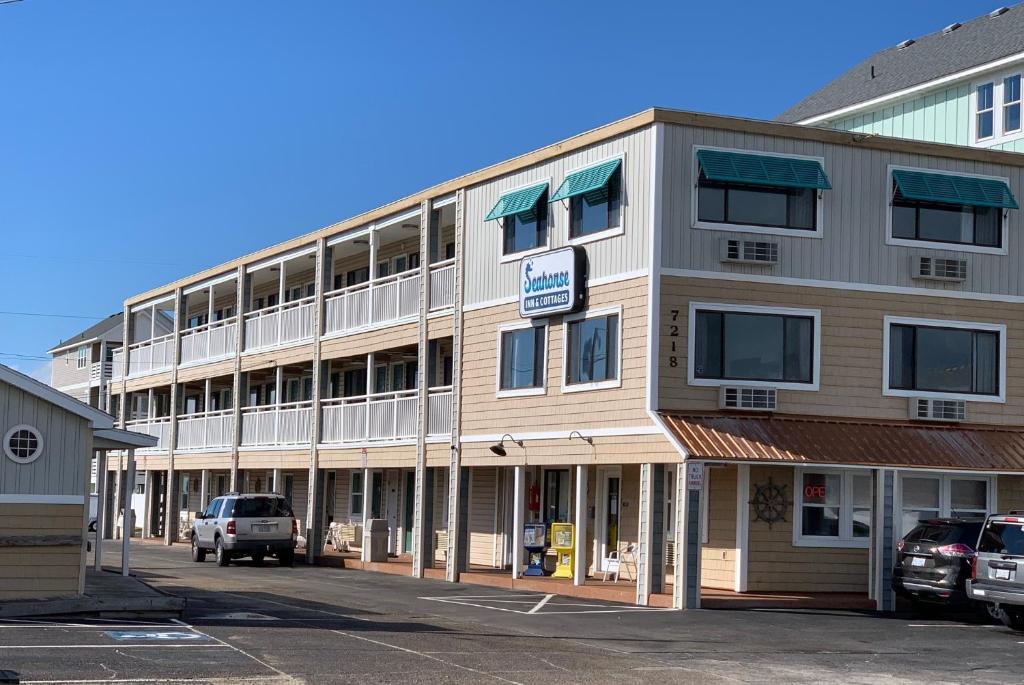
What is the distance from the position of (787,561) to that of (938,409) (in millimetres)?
4061

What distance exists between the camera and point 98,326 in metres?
63.7

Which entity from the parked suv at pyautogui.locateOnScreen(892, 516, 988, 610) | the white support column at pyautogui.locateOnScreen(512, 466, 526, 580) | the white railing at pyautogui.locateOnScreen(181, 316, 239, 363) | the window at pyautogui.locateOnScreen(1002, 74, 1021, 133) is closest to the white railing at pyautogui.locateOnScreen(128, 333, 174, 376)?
the white railing at pyautogui.locateOnScreen(181, 316, 239, 363)

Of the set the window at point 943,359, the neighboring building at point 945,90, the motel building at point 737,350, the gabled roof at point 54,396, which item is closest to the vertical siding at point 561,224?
the motel building at point 737,350

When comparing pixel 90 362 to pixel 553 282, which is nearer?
pixel 553 282

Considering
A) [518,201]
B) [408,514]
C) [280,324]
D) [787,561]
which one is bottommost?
[787,561]

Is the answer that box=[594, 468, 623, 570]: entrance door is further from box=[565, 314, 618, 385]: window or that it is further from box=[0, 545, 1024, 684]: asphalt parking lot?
box=[0, 545, 1024, 684]: asphalt parking lot

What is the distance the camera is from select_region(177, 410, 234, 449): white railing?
148ft

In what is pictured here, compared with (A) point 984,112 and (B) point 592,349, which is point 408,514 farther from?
(A) point 984,112

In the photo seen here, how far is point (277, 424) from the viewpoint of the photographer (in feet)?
136

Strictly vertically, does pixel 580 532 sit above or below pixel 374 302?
below

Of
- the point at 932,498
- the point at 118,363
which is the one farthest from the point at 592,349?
the point at 118,363

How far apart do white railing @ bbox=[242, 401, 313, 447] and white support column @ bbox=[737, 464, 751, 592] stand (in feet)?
53.5

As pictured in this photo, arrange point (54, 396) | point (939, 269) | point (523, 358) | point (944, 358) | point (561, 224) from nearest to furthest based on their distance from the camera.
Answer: point (54, 396), point (939, 269), point (944, 358), point (561, 224), point (523, 358)

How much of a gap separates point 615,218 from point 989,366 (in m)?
7.74
